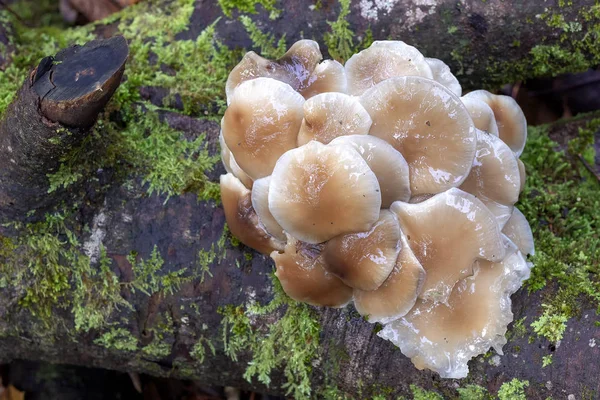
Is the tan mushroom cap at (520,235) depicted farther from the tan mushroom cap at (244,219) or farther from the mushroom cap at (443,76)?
the tan mushroom cap at (244,219)

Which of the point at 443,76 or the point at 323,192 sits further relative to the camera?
the point at 443,76

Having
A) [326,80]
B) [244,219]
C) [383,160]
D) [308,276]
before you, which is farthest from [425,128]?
[244,219]

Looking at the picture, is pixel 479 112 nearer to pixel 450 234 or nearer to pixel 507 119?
pixel 507 119

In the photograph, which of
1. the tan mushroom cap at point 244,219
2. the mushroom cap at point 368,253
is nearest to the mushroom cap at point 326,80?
the tan mushroom cap at point 244,219

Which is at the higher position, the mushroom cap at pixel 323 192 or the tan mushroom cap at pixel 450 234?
the mushroom cap at pixel 323 192

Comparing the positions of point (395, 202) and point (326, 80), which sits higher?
point (326, 80)

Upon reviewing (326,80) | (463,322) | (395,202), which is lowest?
(463,322)

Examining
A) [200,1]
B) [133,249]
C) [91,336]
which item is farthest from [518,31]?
[91,336]
